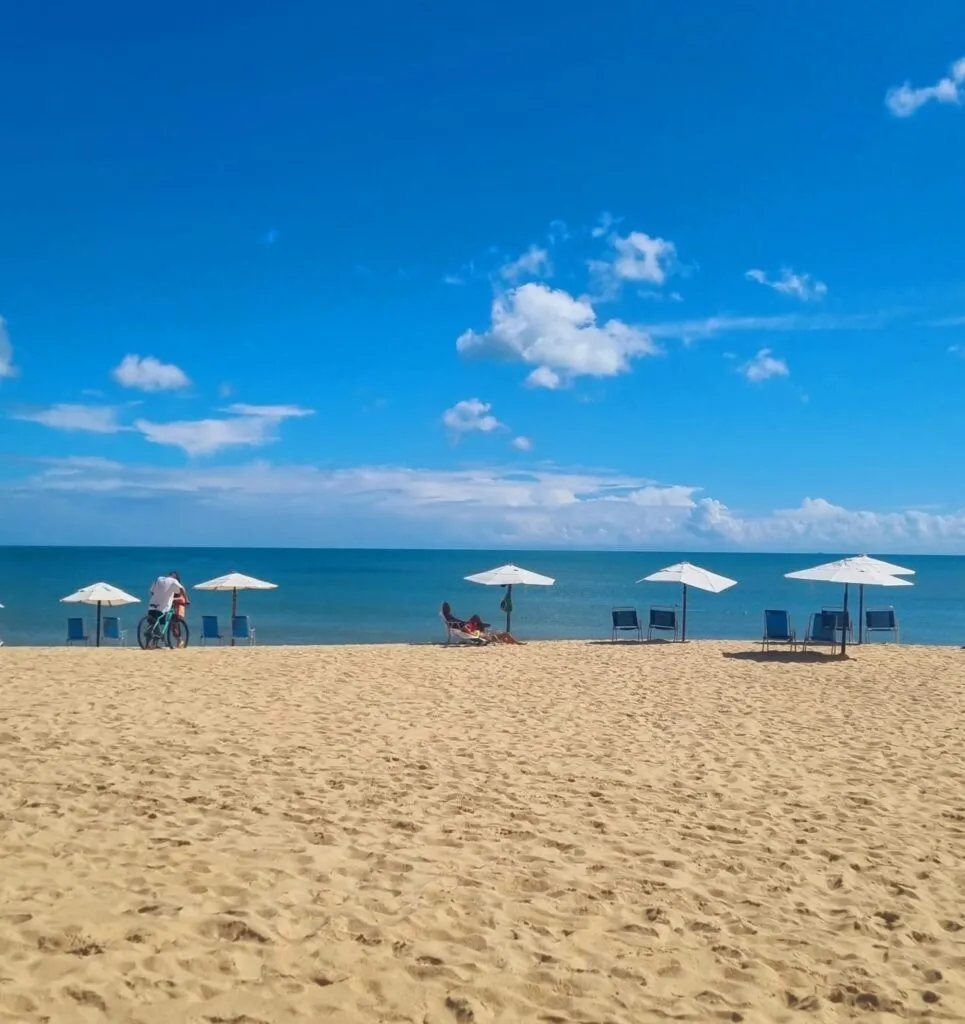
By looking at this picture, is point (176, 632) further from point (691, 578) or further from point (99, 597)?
point (691, 578)

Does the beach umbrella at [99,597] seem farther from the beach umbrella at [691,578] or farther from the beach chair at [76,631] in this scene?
the beach umbrella at [691,578]

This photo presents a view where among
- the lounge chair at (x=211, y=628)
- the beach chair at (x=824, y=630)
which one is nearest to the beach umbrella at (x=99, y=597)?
the lounge chair at (x=211, y=628)

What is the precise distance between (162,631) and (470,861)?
11.9 m

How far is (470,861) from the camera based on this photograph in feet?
16.1

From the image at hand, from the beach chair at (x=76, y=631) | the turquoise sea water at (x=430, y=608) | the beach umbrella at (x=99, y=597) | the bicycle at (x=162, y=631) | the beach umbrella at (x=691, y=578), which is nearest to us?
the bicycle at (x=162, y=631)

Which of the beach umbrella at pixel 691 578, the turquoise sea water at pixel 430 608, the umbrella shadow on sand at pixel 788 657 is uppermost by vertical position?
the beach umbrella at pixel 691 578

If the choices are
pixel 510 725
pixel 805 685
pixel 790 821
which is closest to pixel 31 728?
pixel 510 725

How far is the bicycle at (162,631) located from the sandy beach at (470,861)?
5.82 metres

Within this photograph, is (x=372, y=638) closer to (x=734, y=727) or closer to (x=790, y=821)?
(x=734, y=727)

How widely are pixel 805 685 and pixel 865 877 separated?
7513mm

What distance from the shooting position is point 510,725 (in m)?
8.61

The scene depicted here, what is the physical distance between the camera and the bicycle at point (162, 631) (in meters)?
15.3

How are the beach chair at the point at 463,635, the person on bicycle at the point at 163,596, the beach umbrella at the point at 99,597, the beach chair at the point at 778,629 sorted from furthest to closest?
the beach umbrella at the point at 99,597 < the beach chair at the point at 463,635 < the beach chair at the point at 778,629 < the person on bicycle at the point at 163,596

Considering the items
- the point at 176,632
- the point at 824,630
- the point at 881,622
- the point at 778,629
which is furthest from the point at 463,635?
the point at 881,622
